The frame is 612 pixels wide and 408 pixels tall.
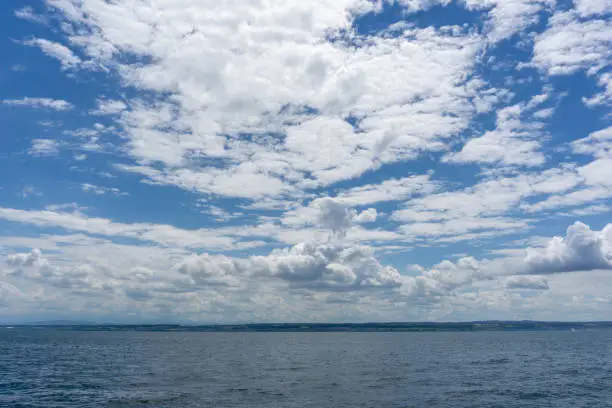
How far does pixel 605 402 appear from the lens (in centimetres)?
6631

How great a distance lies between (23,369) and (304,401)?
7582 cm

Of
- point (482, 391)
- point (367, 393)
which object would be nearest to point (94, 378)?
point (367, 393)

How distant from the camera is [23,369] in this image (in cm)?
10419

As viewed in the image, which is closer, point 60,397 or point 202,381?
point 60,397

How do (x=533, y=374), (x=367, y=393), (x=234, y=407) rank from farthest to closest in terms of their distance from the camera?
(x=533, y=374) → (x=367, y=393) → (x=234, y=407)

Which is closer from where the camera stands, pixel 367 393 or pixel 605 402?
pixel 605 402

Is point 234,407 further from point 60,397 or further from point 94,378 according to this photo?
point 94,378

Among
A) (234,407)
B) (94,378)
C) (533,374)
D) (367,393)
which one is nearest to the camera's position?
(234,407)

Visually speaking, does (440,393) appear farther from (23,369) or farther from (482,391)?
(23,369)

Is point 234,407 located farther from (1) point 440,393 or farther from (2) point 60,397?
(1) point 440,393

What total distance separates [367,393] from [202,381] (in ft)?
103

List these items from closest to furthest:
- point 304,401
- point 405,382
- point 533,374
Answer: point 304,401, point 405,382, point 533,374

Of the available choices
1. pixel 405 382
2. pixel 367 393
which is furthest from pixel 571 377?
pixel 367 393

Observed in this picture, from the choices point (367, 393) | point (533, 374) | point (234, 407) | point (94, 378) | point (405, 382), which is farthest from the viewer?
point (533, 374)
